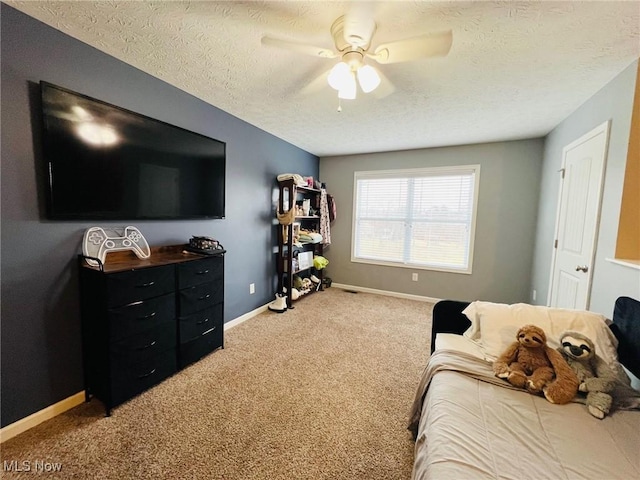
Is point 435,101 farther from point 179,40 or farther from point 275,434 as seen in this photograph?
point 275,434

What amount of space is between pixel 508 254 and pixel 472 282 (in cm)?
60

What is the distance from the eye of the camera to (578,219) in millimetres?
2281

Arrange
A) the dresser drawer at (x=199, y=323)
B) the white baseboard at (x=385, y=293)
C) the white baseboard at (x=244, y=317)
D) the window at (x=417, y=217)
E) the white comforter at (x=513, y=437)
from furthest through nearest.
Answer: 1. the white baseboard at (x=385, y=293)
2. the window at (x=417, y=217)
3. the white baseboard at (x=244, y=317)
4. the dresser drawer at (x=199, y=323)
5. the white comforter at (x=513, y=437)

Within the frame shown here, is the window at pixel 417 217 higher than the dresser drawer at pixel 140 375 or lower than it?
higher

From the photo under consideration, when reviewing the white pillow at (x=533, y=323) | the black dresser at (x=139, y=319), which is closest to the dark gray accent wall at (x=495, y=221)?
the white pillow at (x=533, y=323)

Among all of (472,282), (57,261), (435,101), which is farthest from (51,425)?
(472,282)

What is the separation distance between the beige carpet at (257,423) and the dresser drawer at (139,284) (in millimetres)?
724

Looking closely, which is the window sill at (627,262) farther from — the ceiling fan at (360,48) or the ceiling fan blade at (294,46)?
the ceiling fan blade at (294,46)

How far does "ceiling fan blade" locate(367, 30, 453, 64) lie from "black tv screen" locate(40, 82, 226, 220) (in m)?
1.75

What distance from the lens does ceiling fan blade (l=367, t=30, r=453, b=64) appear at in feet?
4.15

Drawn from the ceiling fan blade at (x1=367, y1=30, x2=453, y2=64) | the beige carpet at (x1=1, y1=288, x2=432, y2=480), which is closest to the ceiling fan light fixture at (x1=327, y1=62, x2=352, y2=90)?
the ceiling fan blade at (x1=367, y1=30, x2=453, y2=64)

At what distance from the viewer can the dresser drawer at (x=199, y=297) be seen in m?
2.04

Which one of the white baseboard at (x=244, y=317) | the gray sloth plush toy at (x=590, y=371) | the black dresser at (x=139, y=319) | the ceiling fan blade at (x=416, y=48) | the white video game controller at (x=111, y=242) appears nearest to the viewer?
the gray sloth plush toy at (x=590, y=371)

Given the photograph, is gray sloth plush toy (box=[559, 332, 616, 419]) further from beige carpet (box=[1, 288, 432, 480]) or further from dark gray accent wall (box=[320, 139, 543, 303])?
dark gray accent wall (box=[320, 139, 543, 303])
